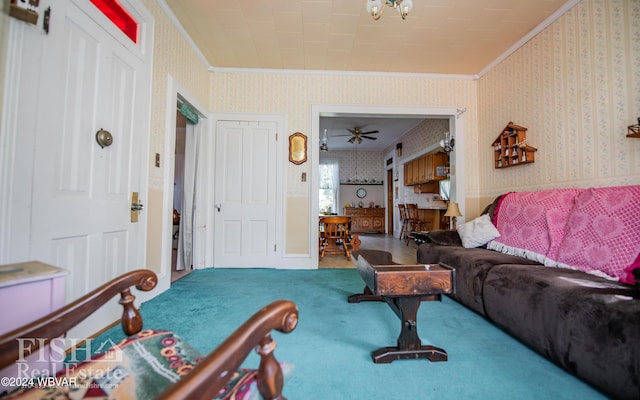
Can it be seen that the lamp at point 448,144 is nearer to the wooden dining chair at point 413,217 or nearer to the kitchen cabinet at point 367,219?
the wooden dining chair at point 413,217

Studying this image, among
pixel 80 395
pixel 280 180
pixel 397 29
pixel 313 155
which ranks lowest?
pixel 80 395

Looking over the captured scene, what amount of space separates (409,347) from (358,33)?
3203 millimetres

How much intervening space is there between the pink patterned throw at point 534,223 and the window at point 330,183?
6.93 m

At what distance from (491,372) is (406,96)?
362cm

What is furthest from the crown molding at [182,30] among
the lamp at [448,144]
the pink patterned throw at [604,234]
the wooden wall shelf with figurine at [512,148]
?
Answer: the pink patterned throw at [604,234]

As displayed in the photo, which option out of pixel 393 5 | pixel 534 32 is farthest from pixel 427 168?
pixel 393 5

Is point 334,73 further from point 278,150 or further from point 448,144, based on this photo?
point 448,144

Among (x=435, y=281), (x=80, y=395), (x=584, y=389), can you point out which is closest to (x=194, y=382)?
(x=80, y=395)

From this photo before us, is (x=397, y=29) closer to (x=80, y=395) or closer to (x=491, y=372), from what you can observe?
(x=491, y=372)

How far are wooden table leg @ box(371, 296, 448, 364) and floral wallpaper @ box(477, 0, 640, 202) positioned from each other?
214 centimetres

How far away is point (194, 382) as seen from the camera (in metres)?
0.46

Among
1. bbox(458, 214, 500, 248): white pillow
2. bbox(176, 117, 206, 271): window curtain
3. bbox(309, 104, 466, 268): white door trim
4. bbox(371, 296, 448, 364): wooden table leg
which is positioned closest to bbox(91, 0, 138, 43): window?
bbox(176, 117, 206, 271): window curtain

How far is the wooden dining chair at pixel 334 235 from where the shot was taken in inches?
184

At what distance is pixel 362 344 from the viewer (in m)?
1.70
